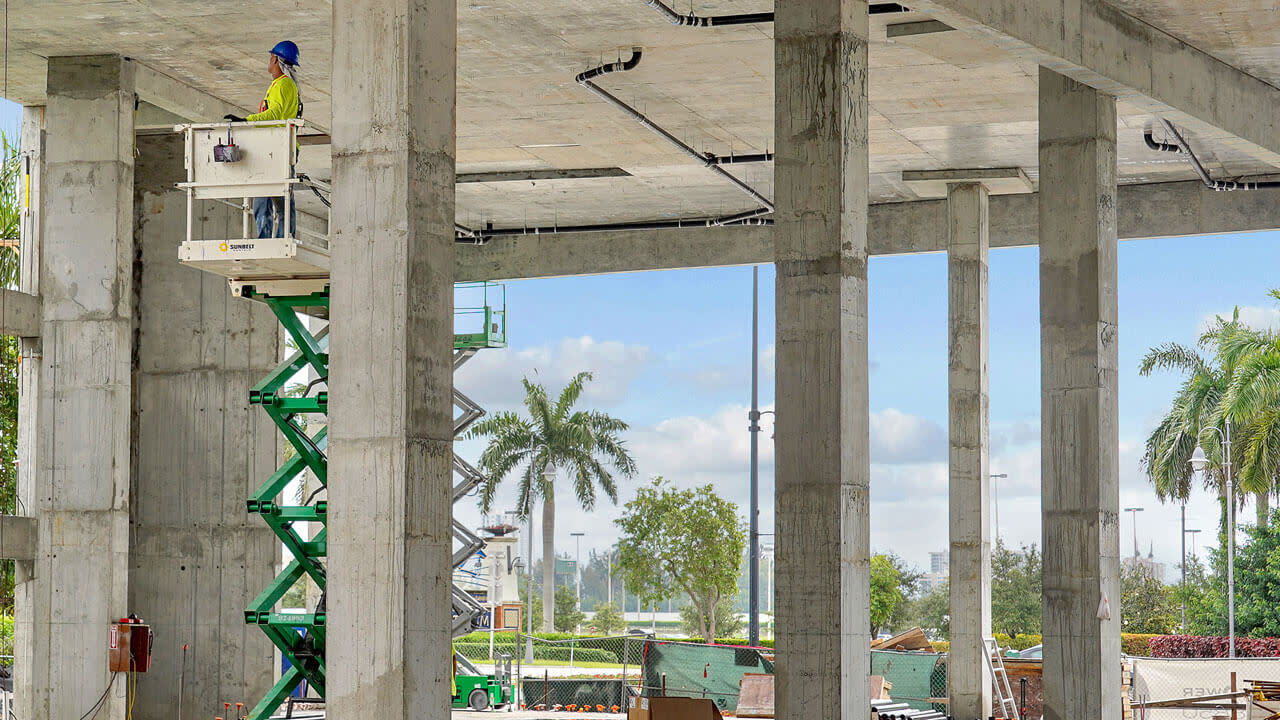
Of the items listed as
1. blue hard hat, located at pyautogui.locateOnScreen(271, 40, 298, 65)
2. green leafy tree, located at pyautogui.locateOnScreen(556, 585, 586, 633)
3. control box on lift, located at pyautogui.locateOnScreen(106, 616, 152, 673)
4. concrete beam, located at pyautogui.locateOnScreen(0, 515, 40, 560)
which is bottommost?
green leafy tree, located at pyautogui.locateOnScreen(556, 585, 586, 633)

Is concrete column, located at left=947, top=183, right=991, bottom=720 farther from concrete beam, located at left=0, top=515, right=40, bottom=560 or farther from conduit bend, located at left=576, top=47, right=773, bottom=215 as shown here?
concrete beam, located at left=0, top=515, right=40, bottom=560

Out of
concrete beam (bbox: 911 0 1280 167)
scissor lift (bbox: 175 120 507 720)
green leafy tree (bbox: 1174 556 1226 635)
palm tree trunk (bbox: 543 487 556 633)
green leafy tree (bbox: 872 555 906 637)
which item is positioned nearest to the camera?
scissor lift (bbox: 175 120 507 720)

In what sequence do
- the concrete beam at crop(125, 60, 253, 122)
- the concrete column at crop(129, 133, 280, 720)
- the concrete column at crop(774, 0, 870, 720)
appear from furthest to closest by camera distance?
the concrete column at crop(129, 133, 280, 720) → the concrete beam at crop(125, 60, 253, 122) → the concrete column at crop(774, 0, 870, 720)

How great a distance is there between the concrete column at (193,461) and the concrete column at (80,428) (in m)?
4.19

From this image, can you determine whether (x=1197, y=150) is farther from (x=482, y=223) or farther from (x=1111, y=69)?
(x=482, y=223)

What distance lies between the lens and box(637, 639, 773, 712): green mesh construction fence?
100 feet

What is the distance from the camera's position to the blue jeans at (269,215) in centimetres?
1491

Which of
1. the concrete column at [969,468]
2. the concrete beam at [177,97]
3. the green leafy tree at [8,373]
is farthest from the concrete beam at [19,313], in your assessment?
the concrete column at [969,468]

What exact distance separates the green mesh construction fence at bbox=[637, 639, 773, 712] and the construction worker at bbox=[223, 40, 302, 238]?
17.3m

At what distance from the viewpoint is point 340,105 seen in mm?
12438

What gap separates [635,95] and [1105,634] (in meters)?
11.2

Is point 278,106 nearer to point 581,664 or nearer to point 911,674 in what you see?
point 911,674

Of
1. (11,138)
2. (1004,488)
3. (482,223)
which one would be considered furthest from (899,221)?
(1004,488)

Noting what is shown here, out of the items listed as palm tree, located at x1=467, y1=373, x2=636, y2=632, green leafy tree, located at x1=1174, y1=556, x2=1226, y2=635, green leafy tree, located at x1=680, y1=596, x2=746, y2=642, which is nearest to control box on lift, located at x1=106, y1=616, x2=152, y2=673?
green leafy tree, located at x1=1174, y1=556, x2=1226, y2=635
